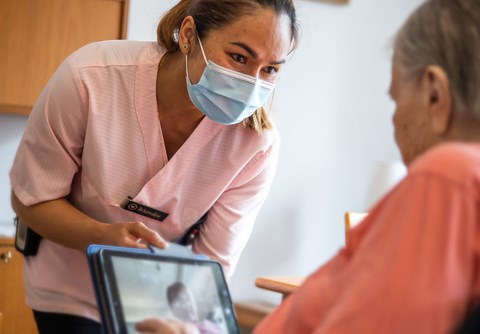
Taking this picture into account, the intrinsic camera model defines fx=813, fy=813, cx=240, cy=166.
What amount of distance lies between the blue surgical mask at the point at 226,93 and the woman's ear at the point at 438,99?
850mm

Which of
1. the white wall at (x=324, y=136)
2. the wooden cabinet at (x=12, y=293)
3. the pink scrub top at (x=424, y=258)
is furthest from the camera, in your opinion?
the white wall at (x=324, y=136)

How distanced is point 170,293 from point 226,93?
717 mm

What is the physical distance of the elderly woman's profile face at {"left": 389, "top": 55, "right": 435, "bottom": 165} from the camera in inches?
37.1

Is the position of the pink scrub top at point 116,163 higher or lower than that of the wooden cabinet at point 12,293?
higher

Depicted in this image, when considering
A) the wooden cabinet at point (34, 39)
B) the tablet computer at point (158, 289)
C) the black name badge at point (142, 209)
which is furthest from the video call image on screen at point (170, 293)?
the wooden cabinet at point (34, 39)

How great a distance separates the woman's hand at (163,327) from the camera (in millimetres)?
1078

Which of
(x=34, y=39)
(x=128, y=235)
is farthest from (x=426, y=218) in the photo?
(x=34, y=39)

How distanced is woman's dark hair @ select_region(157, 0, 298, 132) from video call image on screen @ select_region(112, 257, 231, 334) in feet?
2.18

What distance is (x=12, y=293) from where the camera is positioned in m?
3.08

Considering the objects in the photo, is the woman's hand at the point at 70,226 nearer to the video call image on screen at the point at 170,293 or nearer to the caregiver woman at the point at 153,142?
the caregiver woman at the point at 153,142

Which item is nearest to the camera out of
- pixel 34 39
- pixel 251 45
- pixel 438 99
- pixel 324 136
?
pixel 438 99

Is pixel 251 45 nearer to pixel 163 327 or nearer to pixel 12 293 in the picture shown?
pixel 163 327

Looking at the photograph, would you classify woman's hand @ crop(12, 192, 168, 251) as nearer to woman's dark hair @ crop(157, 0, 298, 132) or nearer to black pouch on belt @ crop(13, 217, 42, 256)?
black pouch on belt @ crop(13, 217, 42, 256)

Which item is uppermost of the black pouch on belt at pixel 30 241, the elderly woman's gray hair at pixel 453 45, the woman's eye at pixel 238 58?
the elderly woman's gray hair at pixel 453 45
